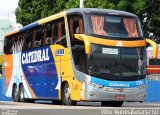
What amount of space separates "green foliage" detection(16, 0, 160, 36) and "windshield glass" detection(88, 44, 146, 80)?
18.8 meters

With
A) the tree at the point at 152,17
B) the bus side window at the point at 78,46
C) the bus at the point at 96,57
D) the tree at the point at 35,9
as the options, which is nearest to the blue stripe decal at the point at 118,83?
the bus at the point at 96,57

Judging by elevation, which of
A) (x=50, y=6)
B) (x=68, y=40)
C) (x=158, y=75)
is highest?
(x=50, y=6)

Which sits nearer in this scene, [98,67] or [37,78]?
[98,67]

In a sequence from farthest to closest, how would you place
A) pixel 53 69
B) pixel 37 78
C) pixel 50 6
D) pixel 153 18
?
pixel 50 6, pixel 153 18, pixel 37 78, pixel 53 69

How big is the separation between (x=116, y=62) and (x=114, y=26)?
1451 millimetres

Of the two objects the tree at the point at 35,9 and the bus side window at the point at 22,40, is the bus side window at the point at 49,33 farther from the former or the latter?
the tree at the point at 35,9

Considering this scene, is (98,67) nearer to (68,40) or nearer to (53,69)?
(68,40)

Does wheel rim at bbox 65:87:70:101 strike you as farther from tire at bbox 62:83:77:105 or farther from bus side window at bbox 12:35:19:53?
bus side window at bbox 12:35:19:53

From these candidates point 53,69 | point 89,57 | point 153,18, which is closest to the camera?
point 89,57

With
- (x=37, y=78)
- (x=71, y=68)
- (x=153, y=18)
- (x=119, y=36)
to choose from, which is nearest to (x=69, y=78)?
(x=71, y=68)

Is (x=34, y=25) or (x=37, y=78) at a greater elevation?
(x=34, y=25)

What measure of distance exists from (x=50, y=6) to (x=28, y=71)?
67.9 ft

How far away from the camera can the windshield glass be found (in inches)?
835

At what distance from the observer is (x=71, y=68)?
72.0ft
